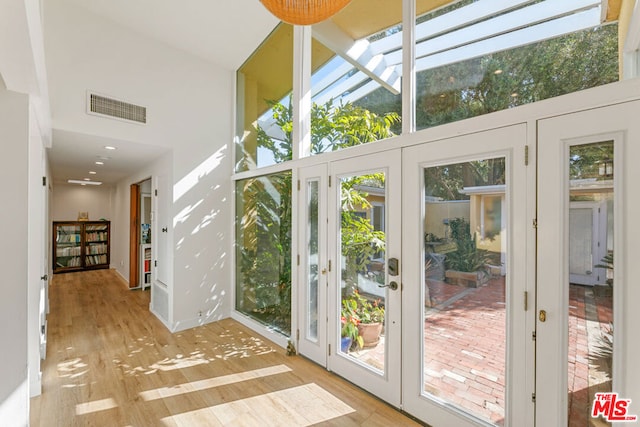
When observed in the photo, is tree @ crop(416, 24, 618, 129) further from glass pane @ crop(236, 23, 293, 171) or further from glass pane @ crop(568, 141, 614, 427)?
glass pane @ crop(236, 23, 293, 171)

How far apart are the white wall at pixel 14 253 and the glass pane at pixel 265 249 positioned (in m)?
2.18

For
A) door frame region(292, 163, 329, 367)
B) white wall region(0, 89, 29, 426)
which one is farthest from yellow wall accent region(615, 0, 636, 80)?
white wall region(0, 89, 29, 426)

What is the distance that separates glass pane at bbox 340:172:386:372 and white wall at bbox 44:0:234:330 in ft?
7.40

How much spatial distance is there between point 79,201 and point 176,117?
6590 mm

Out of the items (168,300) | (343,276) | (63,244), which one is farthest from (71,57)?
(63,244)

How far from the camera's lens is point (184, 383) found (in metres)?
2.63

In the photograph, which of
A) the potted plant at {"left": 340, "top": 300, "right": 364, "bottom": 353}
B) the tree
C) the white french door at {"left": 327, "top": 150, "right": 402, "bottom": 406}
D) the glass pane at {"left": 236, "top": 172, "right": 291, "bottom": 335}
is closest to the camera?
the tree

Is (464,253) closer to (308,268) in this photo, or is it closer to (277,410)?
(308,268)

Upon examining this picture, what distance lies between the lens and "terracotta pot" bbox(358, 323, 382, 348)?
2504mm

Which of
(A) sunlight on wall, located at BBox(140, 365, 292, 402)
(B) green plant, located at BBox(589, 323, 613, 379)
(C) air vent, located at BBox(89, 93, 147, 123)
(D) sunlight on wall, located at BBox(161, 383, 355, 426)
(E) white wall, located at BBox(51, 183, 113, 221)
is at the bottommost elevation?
(A) sunlight on wall, located at BBox(140, 365, 292, 402)

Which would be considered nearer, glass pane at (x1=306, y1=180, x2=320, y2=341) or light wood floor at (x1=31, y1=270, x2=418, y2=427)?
light wood floor at (x1=31, y1=270, x2=418, y2=427)

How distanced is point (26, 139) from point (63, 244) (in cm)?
744

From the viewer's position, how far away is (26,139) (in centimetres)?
198

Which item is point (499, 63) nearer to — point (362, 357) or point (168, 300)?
point (362, 357)
